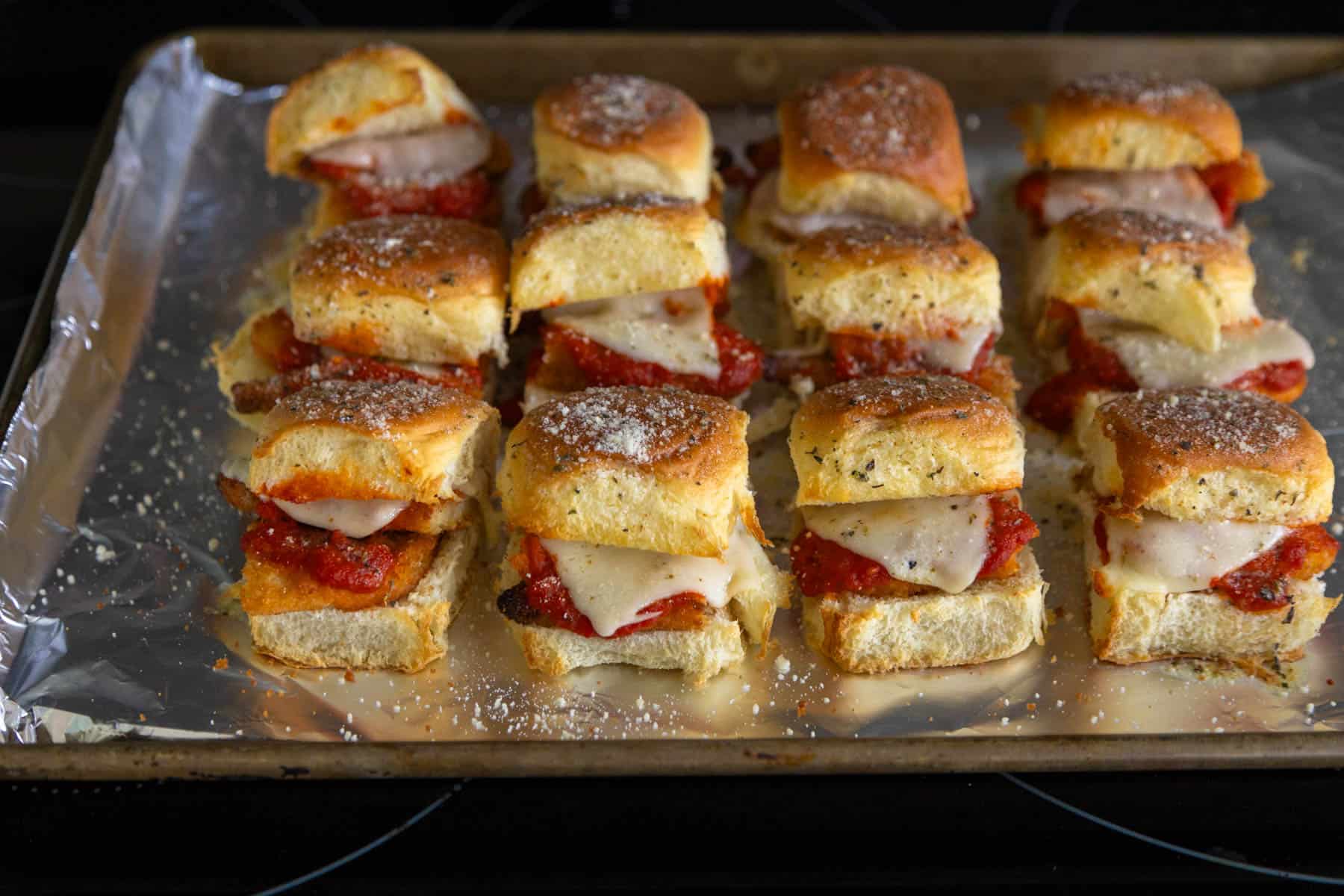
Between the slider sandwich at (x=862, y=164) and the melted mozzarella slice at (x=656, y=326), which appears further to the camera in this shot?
the slider sandwich at (x=862, y=164)

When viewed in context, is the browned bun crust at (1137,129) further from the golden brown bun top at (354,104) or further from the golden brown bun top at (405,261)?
the golden brown bun top at (354,104)

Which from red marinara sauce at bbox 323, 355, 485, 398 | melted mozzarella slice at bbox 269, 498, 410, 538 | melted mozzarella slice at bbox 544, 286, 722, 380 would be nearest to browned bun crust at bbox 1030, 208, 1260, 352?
melted mozzarella slice at bbox 544, 286, 722, 380

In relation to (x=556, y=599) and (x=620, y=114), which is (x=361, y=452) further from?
(x=620, y=114)

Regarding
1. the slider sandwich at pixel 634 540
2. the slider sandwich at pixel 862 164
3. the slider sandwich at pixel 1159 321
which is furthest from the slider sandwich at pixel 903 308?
the slider sandwich at pixel 634 540

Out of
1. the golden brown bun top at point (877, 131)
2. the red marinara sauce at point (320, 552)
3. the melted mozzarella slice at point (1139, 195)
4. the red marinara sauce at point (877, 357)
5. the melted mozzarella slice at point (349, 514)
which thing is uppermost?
the golden brown bun top at point (877, 131)

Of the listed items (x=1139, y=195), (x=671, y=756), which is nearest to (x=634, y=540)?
(x=671, y=756)

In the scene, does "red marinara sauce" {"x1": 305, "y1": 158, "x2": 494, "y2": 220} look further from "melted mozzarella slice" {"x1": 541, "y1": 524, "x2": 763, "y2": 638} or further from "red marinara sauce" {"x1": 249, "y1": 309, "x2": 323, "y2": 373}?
"melted mozzarella slice" {"x1": 541, "y1": 524, "x2": 763, "y2": 638}

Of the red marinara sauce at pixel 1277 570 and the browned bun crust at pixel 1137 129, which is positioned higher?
the browned bun crust at pixel 1137 129
